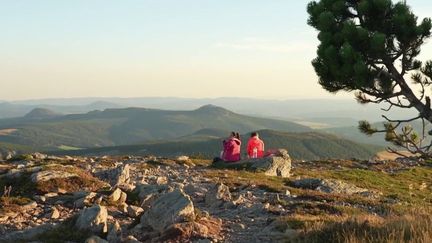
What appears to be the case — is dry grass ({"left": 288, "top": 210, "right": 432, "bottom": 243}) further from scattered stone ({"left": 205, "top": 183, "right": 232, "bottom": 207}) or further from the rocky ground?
scattered stone ({"left": 205, "top": 183, "right": 232, "bottom": 207})

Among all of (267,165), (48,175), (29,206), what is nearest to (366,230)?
(29,206)

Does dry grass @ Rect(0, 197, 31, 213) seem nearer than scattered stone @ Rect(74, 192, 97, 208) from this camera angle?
Yes

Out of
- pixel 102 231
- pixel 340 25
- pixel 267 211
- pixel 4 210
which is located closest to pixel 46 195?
pixel 4 210

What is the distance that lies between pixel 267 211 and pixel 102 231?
569 cm

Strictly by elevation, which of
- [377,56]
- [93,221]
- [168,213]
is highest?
[377,56]

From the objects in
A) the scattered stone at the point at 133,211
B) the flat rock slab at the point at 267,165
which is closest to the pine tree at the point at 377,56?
the scattered stone at the point at 133,211

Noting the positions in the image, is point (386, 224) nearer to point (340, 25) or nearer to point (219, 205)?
point (219, 205)

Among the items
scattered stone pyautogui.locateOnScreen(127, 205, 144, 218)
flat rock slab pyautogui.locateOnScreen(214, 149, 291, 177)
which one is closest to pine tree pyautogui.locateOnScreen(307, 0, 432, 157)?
scattered stone pyautogui.locateOnScreen(127, 205, 144, 218)

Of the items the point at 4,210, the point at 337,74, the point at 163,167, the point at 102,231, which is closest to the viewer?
the point at 102,231

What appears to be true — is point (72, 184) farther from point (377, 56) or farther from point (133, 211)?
point (377, 56)

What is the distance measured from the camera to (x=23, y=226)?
1382cm

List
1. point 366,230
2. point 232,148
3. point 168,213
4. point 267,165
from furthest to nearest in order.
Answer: point 232,148 → point 267,165 → point 168,213 → point 366,230

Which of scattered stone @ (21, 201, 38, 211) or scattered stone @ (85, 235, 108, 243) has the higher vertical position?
scattered stone @ (85, 235, 108, 243)

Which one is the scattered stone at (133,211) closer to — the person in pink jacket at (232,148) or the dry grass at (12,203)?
the dry grass at (12,203)
